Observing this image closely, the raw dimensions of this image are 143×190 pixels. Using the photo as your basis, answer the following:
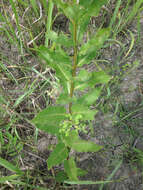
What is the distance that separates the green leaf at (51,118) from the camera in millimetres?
1115

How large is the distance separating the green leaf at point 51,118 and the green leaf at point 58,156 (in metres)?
0.12

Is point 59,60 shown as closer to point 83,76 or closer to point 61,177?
point 83,76

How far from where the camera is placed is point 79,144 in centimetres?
105

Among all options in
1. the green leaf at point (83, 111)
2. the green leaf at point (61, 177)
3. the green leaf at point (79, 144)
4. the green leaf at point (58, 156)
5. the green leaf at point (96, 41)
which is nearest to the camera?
the green leaf at point (96, 41)

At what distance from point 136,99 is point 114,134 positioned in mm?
403

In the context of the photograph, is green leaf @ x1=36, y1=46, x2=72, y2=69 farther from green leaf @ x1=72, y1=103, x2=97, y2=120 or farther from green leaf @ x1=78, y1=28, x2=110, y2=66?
green leaf @ x1=72, y1=103, x2=97, y2=120

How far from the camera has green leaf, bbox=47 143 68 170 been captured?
118cm

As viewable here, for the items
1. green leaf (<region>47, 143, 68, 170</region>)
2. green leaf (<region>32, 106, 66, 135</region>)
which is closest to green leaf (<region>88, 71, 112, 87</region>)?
green leaf (<region>32, 106, 66, 135</region>)

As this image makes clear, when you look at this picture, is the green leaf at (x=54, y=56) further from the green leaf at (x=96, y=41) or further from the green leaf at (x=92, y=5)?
the green leaf at (x=92, y=5)

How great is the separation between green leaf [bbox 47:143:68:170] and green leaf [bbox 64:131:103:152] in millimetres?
90

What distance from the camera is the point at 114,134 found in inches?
63.6

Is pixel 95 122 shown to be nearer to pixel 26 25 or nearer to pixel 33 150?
pixel 33 150

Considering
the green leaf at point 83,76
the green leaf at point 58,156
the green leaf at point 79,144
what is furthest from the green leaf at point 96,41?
the green leaf at point 58,156

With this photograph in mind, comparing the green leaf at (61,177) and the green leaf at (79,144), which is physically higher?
the green leaf at (79,144)
